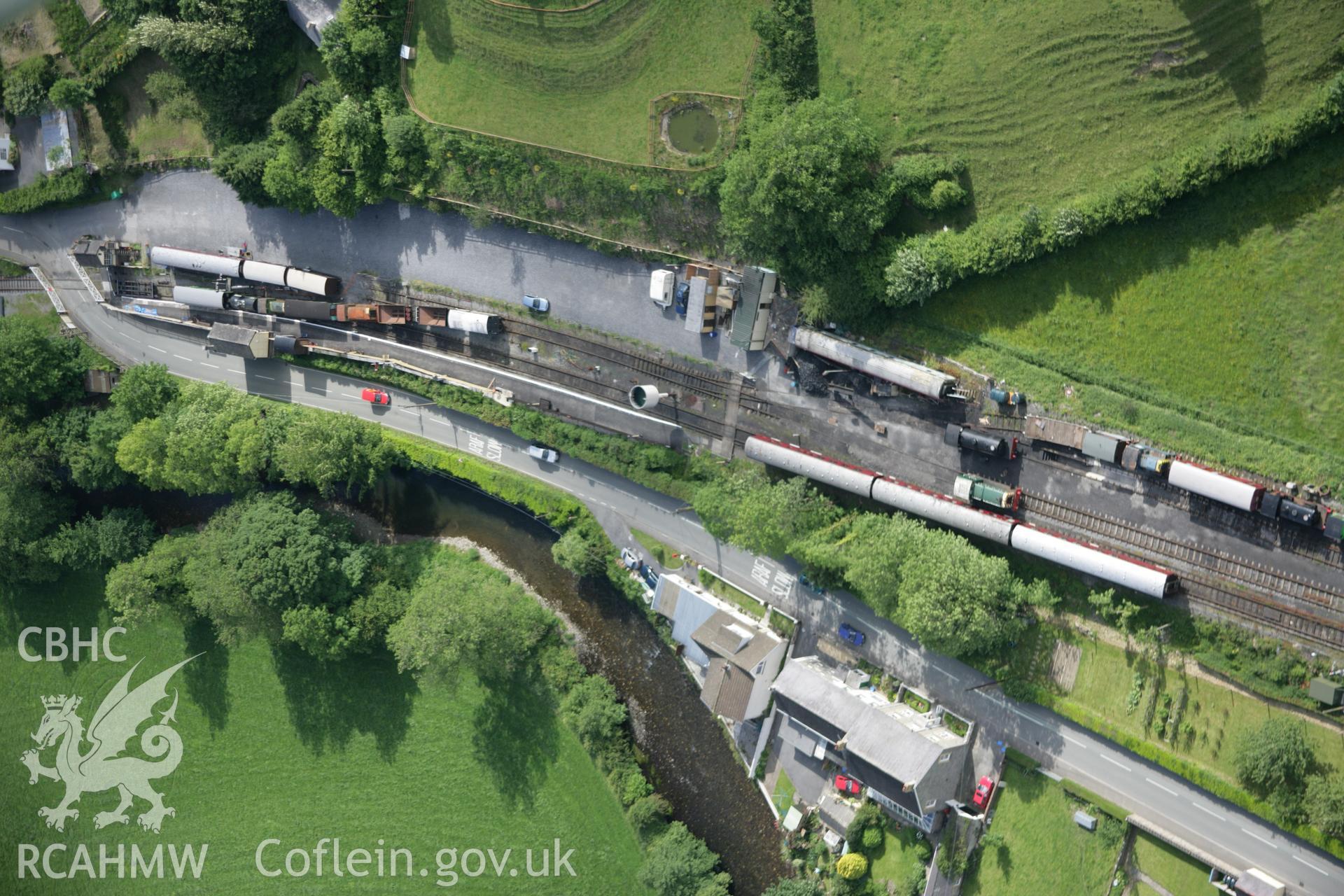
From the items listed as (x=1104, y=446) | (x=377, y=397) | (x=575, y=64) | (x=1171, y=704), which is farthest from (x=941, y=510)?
(x=377, y=397)

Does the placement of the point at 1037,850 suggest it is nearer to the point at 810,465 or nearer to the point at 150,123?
the point at 810,465

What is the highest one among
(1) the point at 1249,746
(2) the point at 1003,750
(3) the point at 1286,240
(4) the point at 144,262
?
(3) the point at 1286,240

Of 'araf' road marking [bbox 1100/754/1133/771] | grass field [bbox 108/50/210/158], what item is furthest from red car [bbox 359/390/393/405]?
'araf' road marking [bbox 1100/754/1133/771]

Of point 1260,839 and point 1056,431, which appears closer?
point 1260,839

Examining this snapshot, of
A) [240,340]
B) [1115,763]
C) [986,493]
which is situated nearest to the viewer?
[1115,763]

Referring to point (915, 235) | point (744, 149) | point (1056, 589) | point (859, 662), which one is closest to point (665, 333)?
point (744, 149)

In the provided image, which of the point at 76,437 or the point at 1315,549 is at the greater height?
the point at 1315,549

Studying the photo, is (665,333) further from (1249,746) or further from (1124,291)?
(1249,746)

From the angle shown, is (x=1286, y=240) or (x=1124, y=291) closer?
(x=1286, y=240)
